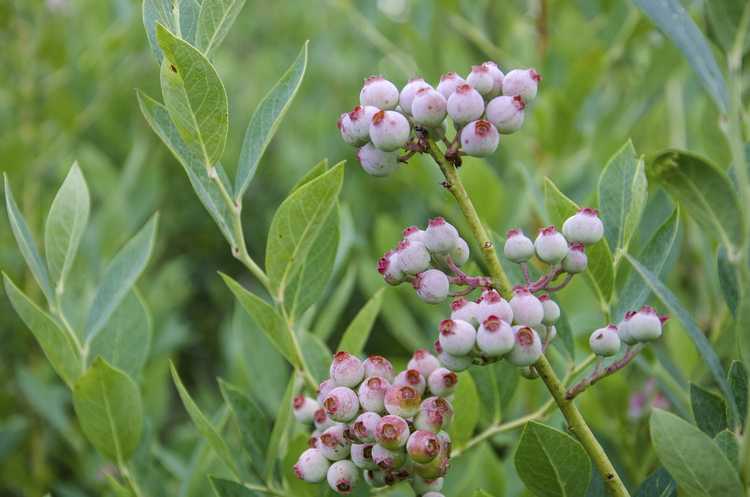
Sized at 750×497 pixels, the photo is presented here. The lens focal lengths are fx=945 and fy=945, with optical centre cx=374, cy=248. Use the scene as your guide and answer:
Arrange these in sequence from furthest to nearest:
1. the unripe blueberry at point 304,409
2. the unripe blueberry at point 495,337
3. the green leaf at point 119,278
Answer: the green leaf at point 119,278, the unripe blueberry at point 304,409, the unripe blueberry at point 495,337

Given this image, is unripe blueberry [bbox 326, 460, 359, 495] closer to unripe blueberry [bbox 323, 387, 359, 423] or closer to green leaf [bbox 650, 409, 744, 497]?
unripe blueberry [bbox 323, 387, 359, 423]

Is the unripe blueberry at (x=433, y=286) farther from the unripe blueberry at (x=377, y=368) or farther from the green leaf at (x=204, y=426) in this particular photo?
the green leaf at (x=204, y=426)

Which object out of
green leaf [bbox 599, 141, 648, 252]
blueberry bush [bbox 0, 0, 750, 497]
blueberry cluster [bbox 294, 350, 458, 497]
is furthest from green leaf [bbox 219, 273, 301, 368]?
green leaf [bbox 599, 141, 648, 252]

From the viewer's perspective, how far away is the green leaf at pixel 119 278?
3.31 feet

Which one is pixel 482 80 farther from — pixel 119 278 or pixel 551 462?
pixel 119 278

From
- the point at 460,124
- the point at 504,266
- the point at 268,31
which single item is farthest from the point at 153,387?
the point at 268,31

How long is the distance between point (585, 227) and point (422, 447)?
0.71ft

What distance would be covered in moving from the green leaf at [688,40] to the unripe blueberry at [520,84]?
99mm

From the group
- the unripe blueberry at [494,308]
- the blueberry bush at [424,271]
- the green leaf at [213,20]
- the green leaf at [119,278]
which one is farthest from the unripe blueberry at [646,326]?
the green leaf at [119,278]

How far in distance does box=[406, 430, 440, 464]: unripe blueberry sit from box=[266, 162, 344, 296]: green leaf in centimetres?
23

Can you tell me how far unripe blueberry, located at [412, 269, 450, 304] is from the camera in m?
0.73

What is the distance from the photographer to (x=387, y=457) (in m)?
0.74

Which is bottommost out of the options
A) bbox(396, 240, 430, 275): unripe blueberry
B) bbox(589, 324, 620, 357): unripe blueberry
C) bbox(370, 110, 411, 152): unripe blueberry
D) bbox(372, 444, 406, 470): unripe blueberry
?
bbox(372, 444, 406, 470): unripe blueberry

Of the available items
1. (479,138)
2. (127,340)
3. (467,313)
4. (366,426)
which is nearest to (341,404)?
(366,426)
